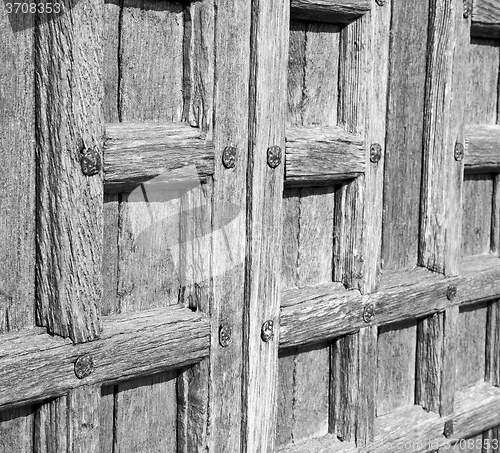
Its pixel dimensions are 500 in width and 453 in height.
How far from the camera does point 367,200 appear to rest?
2248 mm

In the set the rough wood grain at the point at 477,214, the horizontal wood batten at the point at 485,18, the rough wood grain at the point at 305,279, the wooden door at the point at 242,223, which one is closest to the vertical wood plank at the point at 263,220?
the wooden door at the point at 242,223

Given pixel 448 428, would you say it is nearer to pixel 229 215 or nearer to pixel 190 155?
pixel 229 215

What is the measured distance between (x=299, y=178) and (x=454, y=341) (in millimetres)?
856

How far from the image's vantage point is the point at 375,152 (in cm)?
226

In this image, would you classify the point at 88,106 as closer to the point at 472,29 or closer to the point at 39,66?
the point at 39,66

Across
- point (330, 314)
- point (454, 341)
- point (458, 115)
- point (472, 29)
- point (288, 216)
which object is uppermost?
point (472, 29)

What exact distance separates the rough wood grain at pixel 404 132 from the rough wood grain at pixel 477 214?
0.34 meters

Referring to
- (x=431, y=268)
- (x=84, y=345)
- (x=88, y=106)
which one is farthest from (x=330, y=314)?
(x=88, y=106)

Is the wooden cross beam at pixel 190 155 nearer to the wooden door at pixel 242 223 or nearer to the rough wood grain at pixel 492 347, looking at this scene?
the wooden door at pixel 242 223

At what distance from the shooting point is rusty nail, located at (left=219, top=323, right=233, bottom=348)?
1.92 meters

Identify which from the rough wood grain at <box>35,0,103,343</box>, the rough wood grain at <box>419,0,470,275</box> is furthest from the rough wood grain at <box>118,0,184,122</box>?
the rough wood grain at <box>419,0,470,275</box>

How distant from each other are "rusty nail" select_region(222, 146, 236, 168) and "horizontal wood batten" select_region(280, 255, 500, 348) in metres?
0.39

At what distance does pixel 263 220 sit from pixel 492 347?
124 cm

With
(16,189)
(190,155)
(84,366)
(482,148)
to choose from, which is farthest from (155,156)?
(482,148)
